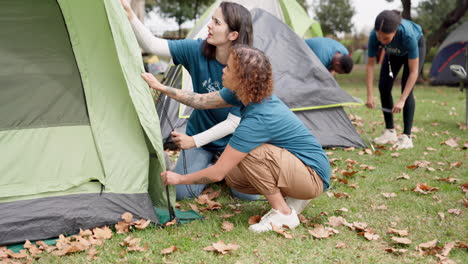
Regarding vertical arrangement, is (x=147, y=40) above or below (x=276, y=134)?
above

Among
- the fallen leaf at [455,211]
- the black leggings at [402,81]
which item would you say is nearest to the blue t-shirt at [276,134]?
the fallen leaf at [455,211]

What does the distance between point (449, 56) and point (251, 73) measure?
9954 millimetres

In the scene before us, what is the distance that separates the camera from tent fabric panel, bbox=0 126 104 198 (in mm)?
2719

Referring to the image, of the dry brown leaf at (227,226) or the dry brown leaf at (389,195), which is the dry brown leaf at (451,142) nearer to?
the dry brown leaf at (389,195)

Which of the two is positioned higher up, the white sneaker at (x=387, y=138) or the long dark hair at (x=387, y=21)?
the long dark hair at (x=387, y=21)

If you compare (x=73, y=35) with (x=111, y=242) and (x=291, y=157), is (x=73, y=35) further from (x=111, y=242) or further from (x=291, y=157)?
(x=291, y=157)

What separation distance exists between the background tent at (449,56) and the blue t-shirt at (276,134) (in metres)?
8.73

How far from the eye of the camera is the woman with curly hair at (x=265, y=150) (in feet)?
8.12

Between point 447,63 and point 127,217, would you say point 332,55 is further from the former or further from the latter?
point 447,63

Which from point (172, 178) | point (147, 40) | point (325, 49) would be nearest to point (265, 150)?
point (172, 178)

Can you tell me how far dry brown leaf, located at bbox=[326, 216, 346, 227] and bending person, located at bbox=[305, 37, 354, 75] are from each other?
2590 mm

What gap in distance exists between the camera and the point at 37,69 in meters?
3.03

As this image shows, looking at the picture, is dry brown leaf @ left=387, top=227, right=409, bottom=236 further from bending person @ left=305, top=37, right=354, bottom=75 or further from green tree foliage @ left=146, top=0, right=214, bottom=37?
green tree foliage @ left=146, top=0, right=214, bottom=37

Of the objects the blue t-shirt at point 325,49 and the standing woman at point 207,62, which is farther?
the blue t-shirt at point 325,49
